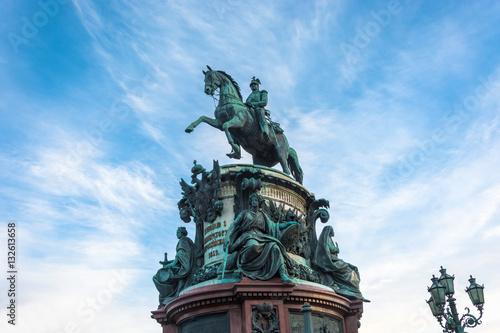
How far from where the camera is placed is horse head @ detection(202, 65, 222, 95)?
19719 millimetres

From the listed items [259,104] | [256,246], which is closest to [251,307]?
[256,246]

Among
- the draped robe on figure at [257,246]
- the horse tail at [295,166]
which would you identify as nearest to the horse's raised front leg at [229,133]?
the horse tail at [295,166]

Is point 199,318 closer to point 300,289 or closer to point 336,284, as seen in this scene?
point 300,289

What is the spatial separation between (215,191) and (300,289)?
4.43 meters

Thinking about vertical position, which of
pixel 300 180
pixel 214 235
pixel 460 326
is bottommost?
pixel 460 326

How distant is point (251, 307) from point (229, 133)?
7155 millimetres

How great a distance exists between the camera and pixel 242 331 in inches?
555

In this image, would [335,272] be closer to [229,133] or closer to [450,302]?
[450,302]

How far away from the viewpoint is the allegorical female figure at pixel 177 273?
56.7 ft

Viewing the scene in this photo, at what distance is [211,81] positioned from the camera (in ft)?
65.0

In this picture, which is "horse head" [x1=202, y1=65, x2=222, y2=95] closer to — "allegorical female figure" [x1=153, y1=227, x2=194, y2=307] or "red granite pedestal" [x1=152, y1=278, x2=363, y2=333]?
"allegorical female figure" [x1=153, y1=227, x2=194, y2=307]

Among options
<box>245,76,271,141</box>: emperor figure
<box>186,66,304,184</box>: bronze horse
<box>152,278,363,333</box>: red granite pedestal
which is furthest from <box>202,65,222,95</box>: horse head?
<box>152,278,363,333</box>: red granite pedestal

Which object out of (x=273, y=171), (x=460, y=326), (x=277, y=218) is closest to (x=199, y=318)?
→ (x=277, y=218)

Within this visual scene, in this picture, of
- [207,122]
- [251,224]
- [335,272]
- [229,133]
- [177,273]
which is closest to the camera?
[251,224]
